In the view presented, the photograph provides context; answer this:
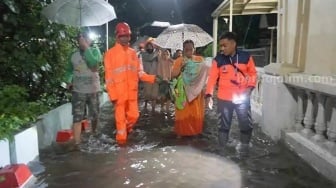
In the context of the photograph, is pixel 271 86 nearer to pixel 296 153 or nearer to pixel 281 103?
pixel 281 103

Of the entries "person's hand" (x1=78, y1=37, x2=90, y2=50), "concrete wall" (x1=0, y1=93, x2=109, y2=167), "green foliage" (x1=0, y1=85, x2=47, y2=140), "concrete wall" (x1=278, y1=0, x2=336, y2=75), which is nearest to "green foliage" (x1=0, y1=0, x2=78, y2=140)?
"green foliage" (x1=0, y1=85, x2=47, y2=140)

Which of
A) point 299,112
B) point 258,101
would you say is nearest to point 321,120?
point 299,112

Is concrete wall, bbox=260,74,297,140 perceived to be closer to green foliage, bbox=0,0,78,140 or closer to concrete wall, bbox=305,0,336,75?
concrete wall, bbox=305,0,336,75

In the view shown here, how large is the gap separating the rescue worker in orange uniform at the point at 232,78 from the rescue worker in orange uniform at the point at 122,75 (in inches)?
48.8

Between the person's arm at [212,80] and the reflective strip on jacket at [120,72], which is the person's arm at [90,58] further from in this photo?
the person's arm at [212,80]

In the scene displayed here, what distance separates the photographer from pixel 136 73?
662cm

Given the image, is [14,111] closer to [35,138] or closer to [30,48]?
[35,138]

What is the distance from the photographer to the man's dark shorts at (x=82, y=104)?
21.4ft

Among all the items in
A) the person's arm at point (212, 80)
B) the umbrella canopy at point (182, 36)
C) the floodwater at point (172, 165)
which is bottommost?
the floodwater at point (172, 165)

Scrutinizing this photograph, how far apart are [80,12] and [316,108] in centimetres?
453

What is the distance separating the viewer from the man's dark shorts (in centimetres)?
652

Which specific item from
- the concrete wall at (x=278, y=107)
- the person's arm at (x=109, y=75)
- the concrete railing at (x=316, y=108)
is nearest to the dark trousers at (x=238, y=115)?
the concrete wall at (x=278, y=107)

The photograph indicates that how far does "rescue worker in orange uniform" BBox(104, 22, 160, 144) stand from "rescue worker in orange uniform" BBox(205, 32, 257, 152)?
124cm

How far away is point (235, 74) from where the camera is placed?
235 inches
